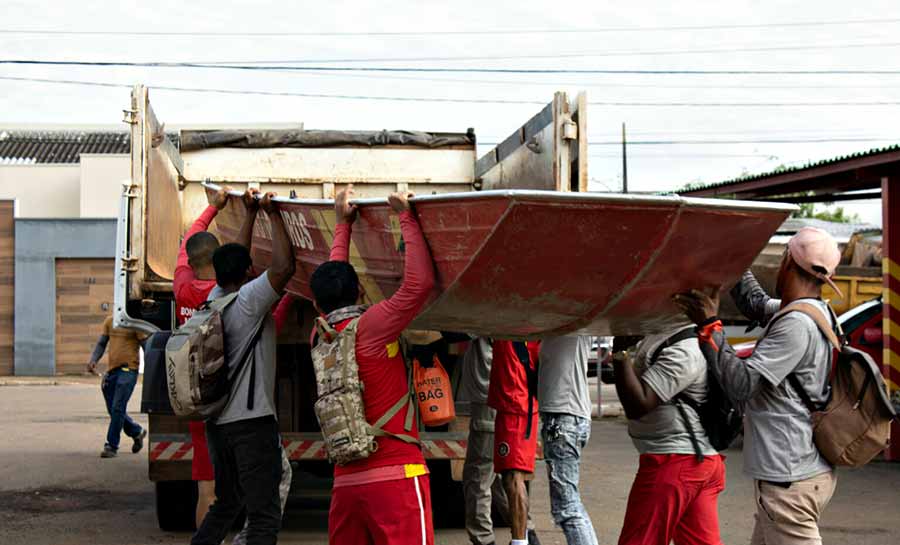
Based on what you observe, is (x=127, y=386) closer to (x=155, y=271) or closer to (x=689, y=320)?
(x=155, y=271)

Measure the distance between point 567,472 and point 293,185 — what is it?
4.86m

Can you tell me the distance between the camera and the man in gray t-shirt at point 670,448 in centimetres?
532

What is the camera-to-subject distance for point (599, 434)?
16.0 meters

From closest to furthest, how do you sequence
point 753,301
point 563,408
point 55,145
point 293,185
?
1. point 753,301
2. point 563,408
3. point 293,185
4. point 55,145

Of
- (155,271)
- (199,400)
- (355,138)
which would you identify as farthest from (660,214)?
(355,138)

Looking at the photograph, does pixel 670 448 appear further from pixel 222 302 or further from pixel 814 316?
pixel 222 302

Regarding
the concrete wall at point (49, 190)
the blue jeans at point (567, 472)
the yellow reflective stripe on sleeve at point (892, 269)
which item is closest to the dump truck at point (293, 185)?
the blue jeans at point (567, 472)

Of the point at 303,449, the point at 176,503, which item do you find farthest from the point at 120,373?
the point at 303,449

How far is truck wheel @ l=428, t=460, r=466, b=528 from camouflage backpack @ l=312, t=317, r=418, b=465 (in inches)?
149

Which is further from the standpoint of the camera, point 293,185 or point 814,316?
point 293,185

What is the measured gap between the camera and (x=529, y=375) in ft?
24.3

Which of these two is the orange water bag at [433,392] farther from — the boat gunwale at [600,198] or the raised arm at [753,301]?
the boat gunwale at [600,198]

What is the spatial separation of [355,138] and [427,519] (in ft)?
20.4

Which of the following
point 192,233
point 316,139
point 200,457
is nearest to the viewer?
point 192,233
